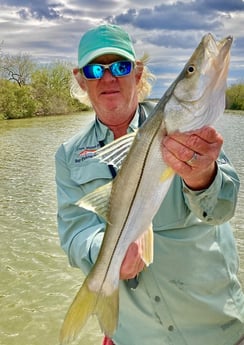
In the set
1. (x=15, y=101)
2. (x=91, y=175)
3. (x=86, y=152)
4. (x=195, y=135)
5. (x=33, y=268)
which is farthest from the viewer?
(x=15, y=101)

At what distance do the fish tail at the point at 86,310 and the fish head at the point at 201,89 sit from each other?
81cm

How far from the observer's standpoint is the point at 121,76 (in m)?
2.71

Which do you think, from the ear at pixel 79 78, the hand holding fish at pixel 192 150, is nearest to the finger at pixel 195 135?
the hand holding fish at pixel 192 150

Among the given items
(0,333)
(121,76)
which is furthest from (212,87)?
(0,333)

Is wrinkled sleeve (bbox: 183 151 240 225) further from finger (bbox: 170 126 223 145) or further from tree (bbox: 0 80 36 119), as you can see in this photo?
tree (bbox: 0 80 36 119)

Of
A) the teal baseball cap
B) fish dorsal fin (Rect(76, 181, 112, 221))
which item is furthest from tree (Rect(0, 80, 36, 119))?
fish dorsal fin (Rect(76, 181, 112, 221))

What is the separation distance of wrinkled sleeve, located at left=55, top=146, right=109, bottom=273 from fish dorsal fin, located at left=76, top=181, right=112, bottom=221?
357 millimetres

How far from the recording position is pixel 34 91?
64750mm

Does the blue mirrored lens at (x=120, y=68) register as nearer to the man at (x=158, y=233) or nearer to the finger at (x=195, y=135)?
the man at (x=158, y=233)

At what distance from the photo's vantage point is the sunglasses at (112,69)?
2713 mm

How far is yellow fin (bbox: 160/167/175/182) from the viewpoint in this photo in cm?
184

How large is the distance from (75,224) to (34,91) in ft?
210

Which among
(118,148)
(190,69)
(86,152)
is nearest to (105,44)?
(86,152)

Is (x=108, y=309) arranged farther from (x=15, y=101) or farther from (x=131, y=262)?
(x=15, y=101)
